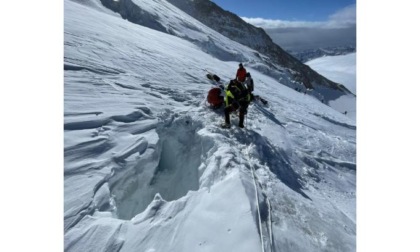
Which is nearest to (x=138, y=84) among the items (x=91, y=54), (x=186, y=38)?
(x=91, y=54)

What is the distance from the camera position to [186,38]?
20.2 meters

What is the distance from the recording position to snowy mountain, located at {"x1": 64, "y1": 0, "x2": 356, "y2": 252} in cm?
313

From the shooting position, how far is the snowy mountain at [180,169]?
3.13 m

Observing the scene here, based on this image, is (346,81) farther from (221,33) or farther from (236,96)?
(236,96)

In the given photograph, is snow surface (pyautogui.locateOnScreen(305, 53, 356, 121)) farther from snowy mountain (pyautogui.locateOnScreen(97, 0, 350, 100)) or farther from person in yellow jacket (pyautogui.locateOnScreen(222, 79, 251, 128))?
person in yellow jacket (pyautogui.locateOnScreen(222, 79, 251, 128))

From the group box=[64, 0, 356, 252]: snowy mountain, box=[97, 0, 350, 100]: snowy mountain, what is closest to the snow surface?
box=[97, 0, 350, 100]: snowy mountain

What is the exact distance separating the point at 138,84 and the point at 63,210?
451 cm

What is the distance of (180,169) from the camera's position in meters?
5.18

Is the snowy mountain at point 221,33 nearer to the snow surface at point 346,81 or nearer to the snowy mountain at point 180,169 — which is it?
the snow surface at point 346,81

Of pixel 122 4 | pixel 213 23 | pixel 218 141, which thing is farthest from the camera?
pixel 213 23

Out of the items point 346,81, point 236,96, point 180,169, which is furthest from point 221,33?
point 346,81

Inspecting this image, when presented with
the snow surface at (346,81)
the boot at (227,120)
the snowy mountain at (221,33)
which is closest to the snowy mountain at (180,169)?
the boot at (227,120)
